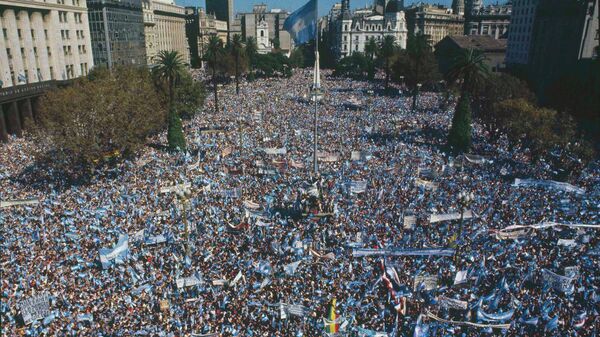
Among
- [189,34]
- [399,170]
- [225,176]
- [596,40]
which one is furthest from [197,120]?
[189,34]

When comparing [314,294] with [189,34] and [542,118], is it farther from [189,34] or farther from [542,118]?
[189,34]

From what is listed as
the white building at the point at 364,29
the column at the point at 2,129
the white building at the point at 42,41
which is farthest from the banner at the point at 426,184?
the white building at the point at 364,29

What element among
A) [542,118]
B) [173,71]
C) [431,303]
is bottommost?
[431,303]

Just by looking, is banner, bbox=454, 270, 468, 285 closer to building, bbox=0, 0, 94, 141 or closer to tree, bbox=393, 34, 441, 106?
building, bbox=0, 0, 94, 141

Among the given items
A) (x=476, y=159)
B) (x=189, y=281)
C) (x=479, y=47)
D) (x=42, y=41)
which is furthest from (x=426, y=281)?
(x=479, y=47)

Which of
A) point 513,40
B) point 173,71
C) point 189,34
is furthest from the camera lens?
point 189,34

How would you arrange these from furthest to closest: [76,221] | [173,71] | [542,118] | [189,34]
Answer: [189,34]
[173,71]
[542,118]
[76,221]

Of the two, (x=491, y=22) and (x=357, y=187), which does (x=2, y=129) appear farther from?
(x=491, y=22)
